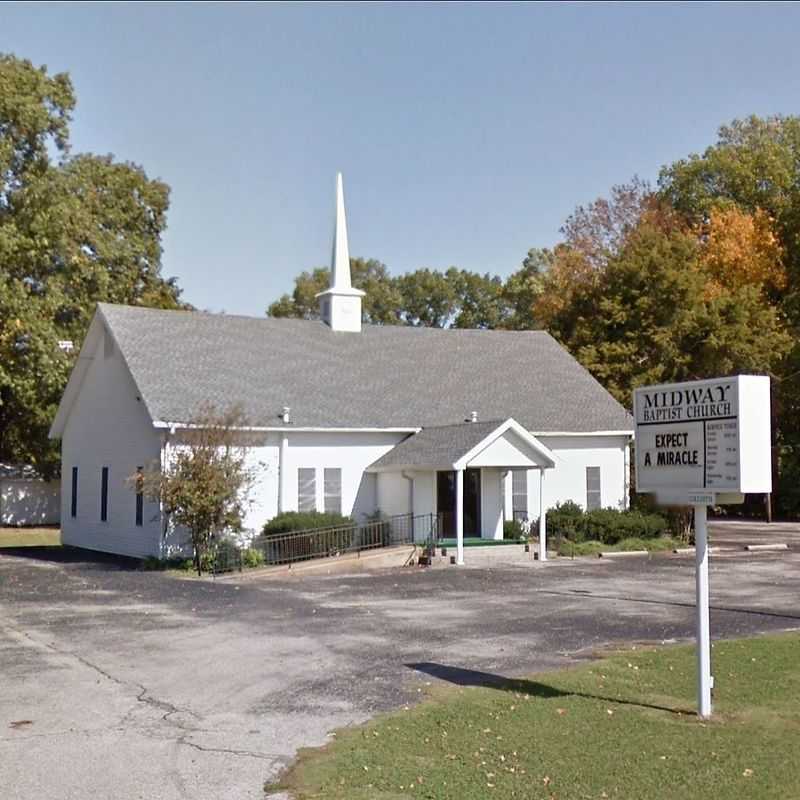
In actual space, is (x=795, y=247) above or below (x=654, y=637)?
above

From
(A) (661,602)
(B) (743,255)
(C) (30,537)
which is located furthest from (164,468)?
(B) (743,255)

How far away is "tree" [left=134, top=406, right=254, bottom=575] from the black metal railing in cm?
147

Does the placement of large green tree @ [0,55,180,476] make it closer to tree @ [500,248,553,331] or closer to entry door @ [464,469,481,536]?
entry door @ [464,469,481,536]

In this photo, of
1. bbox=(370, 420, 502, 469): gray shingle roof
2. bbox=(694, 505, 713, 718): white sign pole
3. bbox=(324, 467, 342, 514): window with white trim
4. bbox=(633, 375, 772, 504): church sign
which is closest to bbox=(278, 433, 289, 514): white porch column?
bbox=(324, 467, 342, 514): window with white trim

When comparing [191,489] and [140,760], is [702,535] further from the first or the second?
[191,489]

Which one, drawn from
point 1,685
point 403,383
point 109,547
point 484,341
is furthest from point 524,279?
point 1,685

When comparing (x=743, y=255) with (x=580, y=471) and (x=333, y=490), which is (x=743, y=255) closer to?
(x=580, y=471)

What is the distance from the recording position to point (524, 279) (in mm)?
74500

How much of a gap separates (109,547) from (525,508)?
12.1 meters

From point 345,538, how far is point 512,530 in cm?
502

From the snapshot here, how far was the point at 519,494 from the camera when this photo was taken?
3266 cm

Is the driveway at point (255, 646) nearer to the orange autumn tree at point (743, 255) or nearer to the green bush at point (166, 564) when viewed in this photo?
the green bush at point (166, 564)

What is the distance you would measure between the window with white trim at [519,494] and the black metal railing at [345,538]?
3.38m

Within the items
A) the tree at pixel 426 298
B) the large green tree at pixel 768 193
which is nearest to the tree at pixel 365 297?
the tree at pixel 426 298
